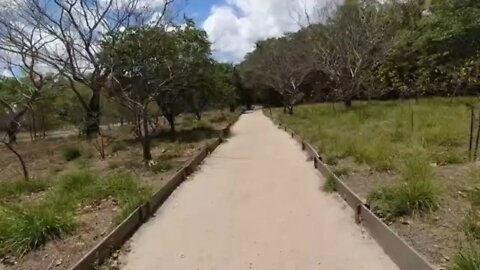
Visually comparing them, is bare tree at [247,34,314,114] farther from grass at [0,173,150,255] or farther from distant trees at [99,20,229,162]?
grass at [0,173,150,255]

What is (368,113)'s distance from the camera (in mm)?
21516

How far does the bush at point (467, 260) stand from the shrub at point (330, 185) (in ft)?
14.2

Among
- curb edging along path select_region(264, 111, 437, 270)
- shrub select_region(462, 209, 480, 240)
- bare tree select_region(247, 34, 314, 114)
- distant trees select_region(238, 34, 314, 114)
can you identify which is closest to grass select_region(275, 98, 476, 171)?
curb edging along path select_region(264, 111, 437, 270)

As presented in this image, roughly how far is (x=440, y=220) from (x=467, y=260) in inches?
71.4

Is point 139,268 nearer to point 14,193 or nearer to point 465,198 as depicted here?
point 465,198

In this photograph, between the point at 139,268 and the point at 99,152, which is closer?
the point at 139,268

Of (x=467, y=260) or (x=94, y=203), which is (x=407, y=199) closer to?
A: (x=467, y=260)

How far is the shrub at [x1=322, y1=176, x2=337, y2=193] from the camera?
27.7 feet

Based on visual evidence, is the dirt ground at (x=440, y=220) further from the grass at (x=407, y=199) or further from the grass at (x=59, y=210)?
the grass at (x=59, y=210)

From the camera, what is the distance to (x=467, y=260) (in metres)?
3.84

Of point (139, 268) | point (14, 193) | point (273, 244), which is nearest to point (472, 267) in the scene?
point (273, 244)

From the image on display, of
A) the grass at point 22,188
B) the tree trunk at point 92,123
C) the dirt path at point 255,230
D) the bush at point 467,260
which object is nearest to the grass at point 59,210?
the dirt path at point 255,230

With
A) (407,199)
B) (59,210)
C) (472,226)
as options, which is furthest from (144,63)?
(472,226)

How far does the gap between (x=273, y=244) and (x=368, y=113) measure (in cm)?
1683
